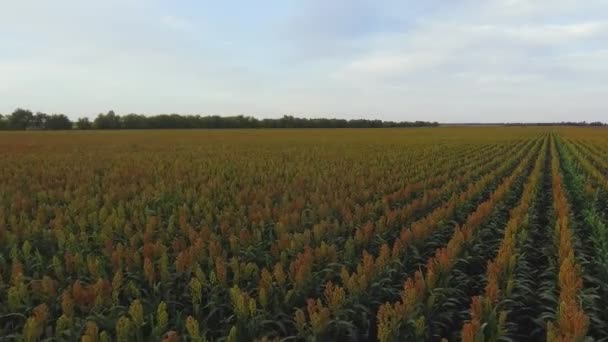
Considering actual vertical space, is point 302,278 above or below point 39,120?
below

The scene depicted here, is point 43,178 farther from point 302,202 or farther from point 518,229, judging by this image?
point 518,229

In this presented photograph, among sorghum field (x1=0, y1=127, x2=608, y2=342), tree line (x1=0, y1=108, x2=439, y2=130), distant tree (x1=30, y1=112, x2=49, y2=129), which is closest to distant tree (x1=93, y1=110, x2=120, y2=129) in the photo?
tree line (x1=0, y1=108, x2=439, y2=130)

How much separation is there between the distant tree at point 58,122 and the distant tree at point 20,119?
16.0 ft

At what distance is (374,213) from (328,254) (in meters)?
3.02

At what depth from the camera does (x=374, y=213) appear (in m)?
8.19

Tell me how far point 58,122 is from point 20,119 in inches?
334

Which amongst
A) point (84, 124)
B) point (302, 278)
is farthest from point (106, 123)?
point (302, 278)

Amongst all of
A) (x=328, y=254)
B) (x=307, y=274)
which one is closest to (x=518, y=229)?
(x=328, y=254)

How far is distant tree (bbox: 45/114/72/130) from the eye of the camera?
103 meters

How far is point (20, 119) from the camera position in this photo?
104 metres

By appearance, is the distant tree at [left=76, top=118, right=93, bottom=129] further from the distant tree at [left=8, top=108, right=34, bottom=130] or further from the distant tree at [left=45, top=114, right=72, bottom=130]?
the distant tree at [left=8, top=108, right=34, bottom=130]

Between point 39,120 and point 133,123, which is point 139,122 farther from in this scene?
point 39,120

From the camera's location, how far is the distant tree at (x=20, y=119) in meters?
102

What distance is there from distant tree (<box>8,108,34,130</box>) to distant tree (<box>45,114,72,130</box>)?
487 centimetres
